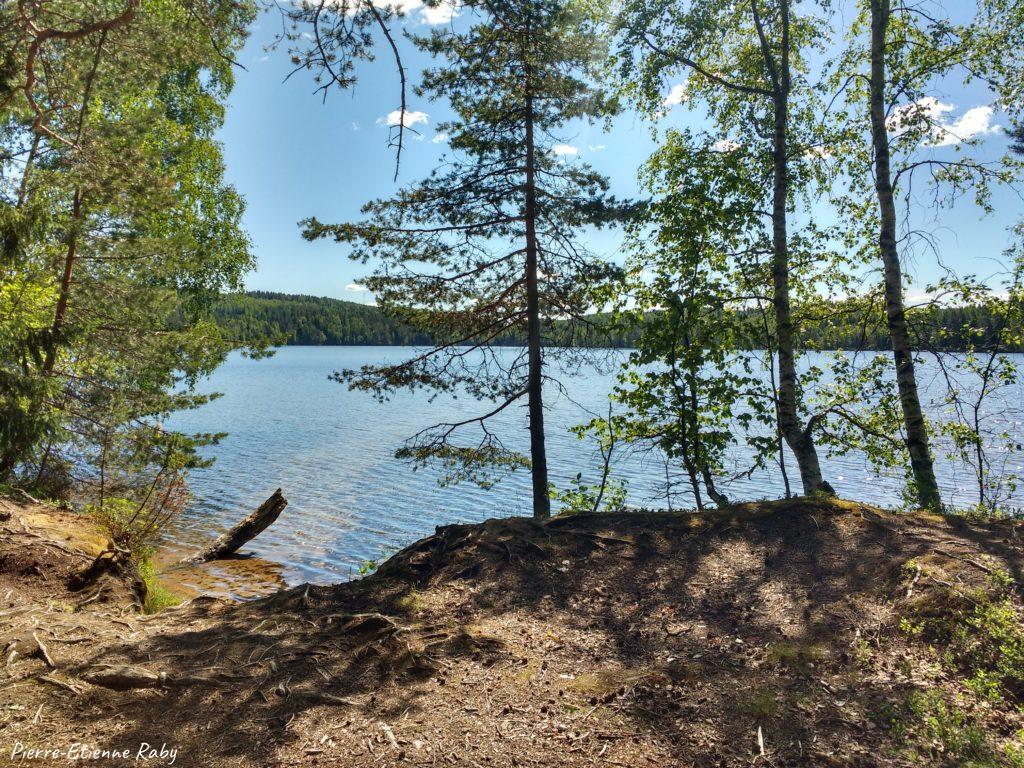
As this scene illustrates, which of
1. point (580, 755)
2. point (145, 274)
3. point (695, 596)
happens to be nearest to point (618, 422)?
point (695, 596)

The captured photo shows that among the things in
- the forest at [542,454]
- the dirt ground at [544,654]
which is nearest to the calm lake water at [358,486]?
the forest at [542,454]

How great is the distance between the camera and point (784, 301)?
814 cm

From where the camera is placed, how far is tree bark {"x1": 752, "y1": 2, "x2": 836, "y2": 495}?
802cm

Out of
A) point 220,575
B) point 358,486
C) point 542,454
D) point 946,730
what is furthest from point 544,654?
point 358,486

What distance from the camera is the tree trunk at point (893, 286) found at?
758 centimetres

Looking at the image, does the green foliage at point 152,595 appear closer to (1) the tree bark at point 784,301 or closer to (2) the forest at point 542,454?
(2) the forest at point 542,454

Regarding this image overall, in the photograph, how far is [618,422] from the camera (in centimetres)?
850

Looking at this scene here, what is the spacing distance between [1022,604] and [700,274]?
17.0 feet

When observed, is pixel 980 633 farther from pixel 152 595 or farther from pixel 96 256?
pixel 96 256

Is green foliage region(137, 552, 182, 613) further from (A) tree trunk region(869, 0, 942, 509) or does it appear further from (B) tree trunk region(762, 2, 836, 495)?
(A) tree trunk region(869, 0, 942, 509)

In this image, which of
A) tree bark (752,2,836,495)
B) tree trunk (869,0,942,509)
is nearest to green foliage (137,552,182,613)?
tree bark (752,2,836,495)

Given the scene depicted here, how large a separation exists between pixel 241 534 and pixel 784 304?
12011mm

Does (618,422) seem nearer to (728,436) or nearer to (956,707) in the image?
(728,436)

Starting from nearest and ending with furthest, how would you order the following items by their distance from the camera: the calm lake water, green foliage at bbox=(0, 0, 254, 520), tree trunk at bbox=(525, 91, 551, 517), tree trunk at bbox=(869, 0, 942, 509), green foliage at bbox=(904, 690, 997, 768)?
1. green foliage at bbox=(904, 690, 997, 768)
2. green foliage at bbox=(0, 0, 254, 520)
3. tree trunk at bbox=(869, 0, 942, 509)
4. tree trunk at bbox=(525, 91, 551, 517)
5. the calm lake water
